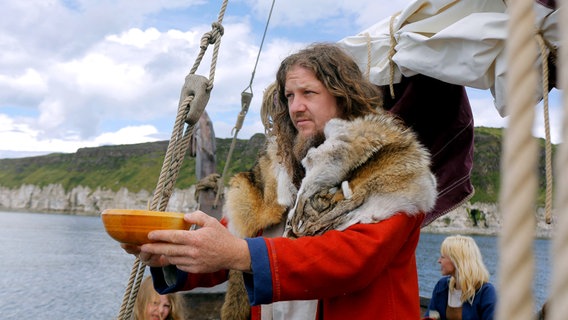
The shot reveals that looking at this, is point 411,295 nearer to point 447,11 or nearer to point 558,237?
point 447,11

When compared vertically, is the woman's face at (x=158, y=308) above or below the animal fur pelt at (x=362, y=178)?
below

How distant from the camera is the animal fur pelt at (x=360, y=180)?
1.85 metres

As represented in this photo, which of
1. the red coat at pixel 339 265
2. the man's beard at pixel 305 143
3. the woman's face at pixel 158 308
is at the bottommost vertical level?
the woman's face at pixel 158 308

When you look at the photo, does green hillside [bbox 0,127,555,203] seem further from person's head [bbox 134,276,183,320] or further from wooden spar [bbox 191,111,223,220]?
person's head [bbox 134,276,183,320]

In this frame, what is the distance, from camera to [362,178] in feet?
6.37

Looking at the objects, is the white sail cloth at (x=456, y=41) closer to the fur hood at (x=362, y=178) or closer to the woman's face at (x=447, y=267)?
the fur hood at (x=362, y=178)

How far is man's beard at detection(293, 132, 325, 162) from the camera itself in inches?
90.2

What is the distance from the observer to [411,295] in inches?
80.1

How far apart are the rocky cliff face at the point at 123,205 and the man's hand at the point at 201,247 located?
8170cm

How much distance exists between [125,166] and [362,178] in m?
135

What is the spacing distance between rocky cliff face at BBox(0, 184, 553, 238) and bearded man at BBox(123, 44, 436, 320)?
266 ft


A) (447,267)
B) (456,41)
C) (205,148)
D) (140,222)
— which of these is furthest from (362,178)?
(205,148)

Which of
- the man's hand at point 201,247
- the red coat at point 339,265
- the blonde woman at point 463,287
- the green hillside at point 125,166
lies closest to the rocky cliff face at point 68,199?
the green hillside at point 125,166

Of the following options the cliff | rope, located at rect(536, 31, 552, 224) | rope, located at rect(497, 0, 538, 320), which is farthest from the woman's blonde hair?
the cliff
